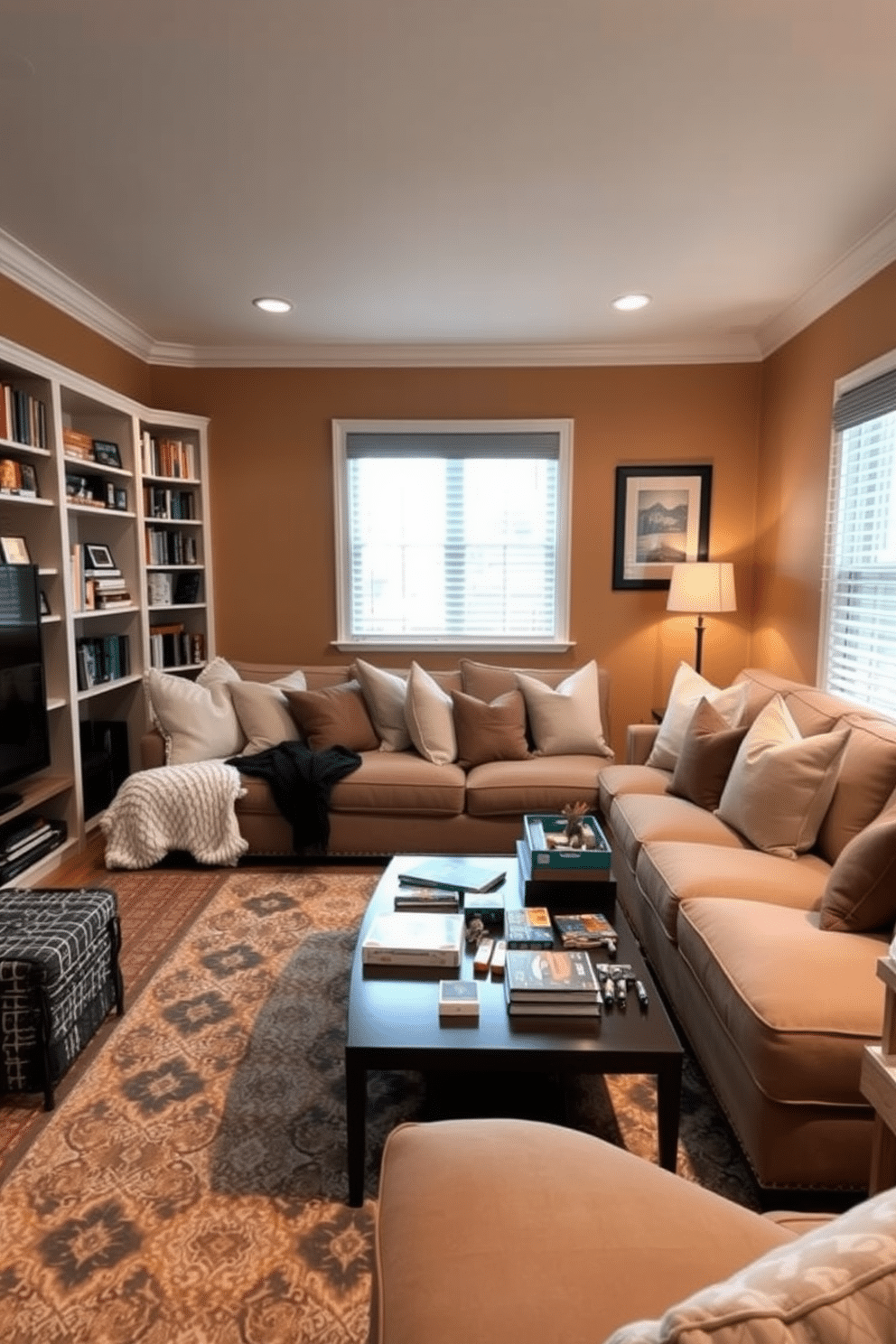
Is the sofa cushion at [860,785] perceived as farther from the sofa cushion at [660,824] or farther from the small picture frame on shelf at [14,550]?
the small picture frame on shelf at [14,550]

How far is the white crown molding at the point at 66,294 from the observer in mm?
3086

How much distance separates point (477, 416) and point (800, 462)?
5.85ft

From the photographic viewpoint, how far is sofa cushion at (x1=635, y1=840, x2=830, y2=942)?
220cm

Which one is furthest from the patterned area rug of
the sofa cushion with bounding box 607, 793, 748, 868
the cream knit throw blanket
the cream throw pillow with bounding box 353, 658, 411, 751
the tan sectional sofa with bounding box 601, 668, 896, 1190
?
the cream throw pillow with bounding box 353, 658, 411, 751

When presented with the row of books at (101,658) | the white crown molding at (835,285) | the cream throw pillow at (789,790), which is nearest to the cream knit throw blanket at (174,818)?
the row of books at (101,658)

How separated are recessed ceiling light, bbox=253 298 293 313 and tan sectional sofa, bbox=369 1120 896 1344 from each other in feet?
11.8

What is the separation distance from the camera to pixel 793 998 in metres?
1.61

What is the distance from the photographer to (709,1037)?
186 centimetres

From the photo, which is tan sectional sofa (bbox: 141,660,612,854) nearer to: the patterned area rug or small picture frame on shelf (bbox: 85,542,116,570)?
small picture frame on shelf (bbox: 85,542,116,570)

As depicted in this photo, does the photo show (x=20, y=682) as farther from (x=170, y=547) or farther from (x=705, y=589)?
(x=705, y=589)

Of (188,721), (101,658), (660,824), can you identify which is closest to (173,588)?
(101,658)

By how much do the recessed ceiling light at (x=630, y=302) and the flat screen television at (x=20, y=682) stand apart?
2.89 meters

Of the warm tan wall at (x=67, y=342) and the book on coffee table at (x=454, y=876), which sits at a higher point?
the warm tan wall at (x=67, y=342)

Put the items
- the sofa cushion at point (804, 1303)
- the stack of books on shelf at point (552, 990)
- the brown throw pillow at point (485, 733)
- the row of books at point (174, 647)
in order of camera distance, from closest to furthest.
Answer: the sofa cushion at point (804, 1303) → the stack of books on shelf at point (552, 990) → the brown throw pillow at point (485, 733) → the row of books at point (174, 647)
